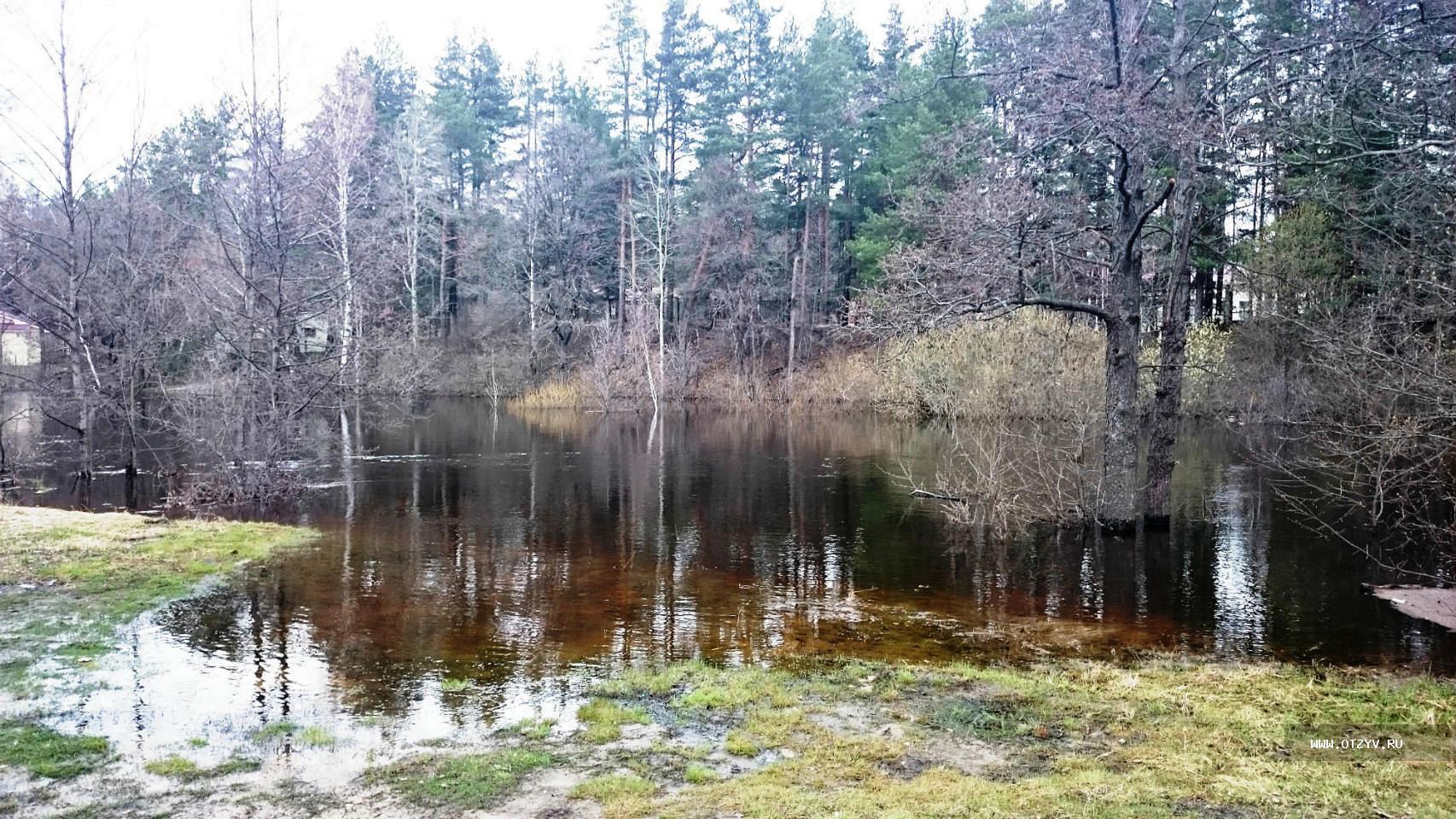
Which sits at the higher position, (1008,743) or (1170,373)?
(1170,373)

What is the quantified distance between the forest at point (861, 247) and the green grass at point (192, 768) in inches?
335

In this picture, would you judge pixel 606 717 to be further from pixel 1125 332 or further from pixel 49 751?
pixel 1125 332

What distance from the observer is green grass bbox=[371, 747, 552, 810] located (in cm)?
510

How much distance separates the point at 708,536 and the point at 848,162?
38.6 meters

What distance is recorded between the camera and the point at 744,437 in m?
30.5

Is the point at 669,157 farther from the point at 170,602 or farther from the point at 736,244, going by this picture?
the point at 170,602

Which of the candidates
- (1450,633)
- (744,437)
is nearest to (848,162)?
(744,437)

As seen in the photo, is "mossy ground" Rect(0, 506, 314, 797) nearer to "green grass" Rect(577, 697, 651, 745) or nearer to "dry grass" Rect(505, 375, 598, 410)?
"green grass" Rect(577, 697, 651, 745)

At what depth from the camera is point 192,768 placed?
223 inches

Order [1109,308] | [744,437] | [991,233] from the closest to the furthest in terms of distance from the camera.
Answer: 1. [991,233]
2. [1109,308]
3. [744,437]

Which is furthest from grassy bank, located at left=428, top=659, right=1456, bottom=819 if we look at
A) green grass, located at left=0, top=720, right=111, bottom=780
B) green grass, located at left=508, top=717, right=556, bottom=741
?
green grass, located at left=0, top=720, right=111, bottom=780

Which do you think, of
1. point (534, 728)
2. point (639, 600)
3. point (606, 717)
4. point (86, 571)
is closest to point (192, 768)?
point (534, 728)

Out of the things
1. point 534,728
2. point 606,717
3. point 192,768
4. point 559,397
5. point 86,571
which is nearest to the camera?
point 192,768

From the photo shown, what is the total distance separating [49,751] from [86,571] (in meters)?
5.85
